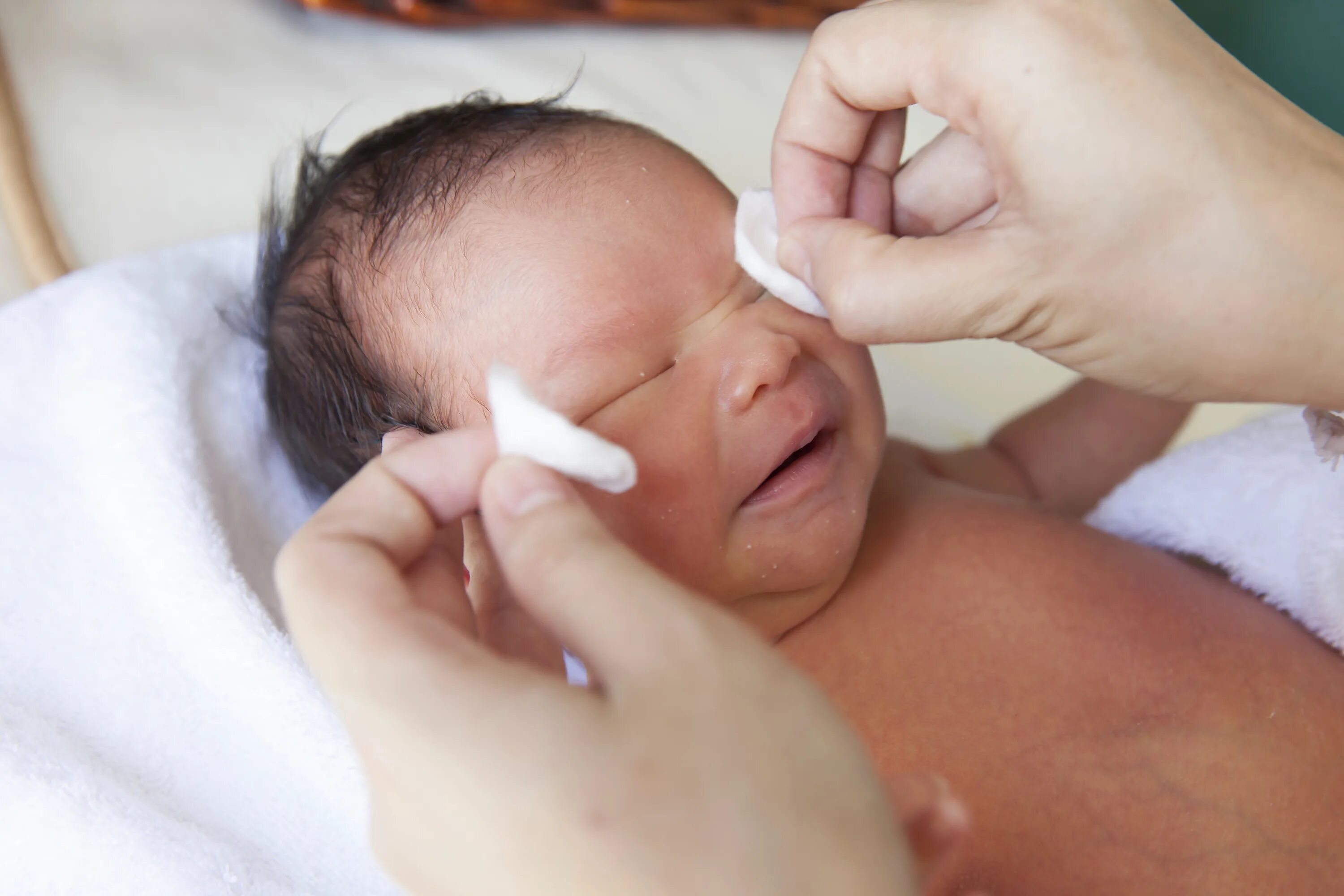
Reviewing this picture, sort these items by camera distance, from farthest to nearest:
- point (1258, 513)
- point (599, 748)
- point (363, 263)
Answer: point (1258, 513), point (363, 263), point (599, 748)

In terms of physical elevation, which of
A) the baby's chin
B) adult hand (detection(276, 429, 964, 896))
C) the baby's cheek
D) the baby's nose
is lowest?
the baby's chin

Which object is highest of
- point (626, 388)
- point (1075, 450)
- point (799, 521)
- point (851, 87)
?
point (851, 87)

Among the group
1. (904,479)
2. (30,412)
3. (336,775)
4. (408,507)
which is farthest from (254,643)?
(904,479)

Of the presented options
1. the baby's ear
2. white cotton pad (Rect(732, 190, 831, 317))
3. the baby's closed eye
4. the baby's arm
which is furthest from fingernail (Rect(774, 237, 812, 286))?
the baby's arm

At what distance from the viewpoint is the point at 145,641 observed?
1.02 meters

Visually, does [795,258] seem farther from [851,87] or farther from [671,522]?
[671,522]

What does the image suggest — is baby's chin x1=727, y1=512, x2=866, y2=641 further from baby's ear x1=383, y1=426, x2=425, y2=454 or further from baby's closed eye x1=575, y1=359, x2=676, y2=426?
baby's ear x1=383, y1=426, x2=425, y2=454

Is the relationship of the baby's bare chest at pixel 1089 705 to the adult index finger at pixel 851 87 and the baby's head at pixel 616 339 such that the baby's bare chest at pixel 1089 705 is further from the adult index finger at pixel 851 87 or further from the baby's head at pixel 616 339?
the adult index finger at pixel 851 87

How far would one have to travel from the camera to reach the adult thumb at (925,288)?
30.5 inches

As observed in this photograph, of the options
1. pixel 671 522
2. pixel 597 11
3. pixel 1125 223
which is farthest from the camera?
pixel 597 11

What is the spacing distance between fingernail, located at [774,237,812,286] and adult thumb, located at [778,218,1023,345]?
0.07m

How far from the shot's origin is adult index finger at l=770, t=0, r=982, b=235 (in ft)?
2.73

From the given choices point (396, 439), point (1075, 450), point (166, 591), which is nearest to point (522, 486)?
point (396, 439)

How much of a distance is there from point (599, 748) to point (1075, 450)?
4.09 ft
